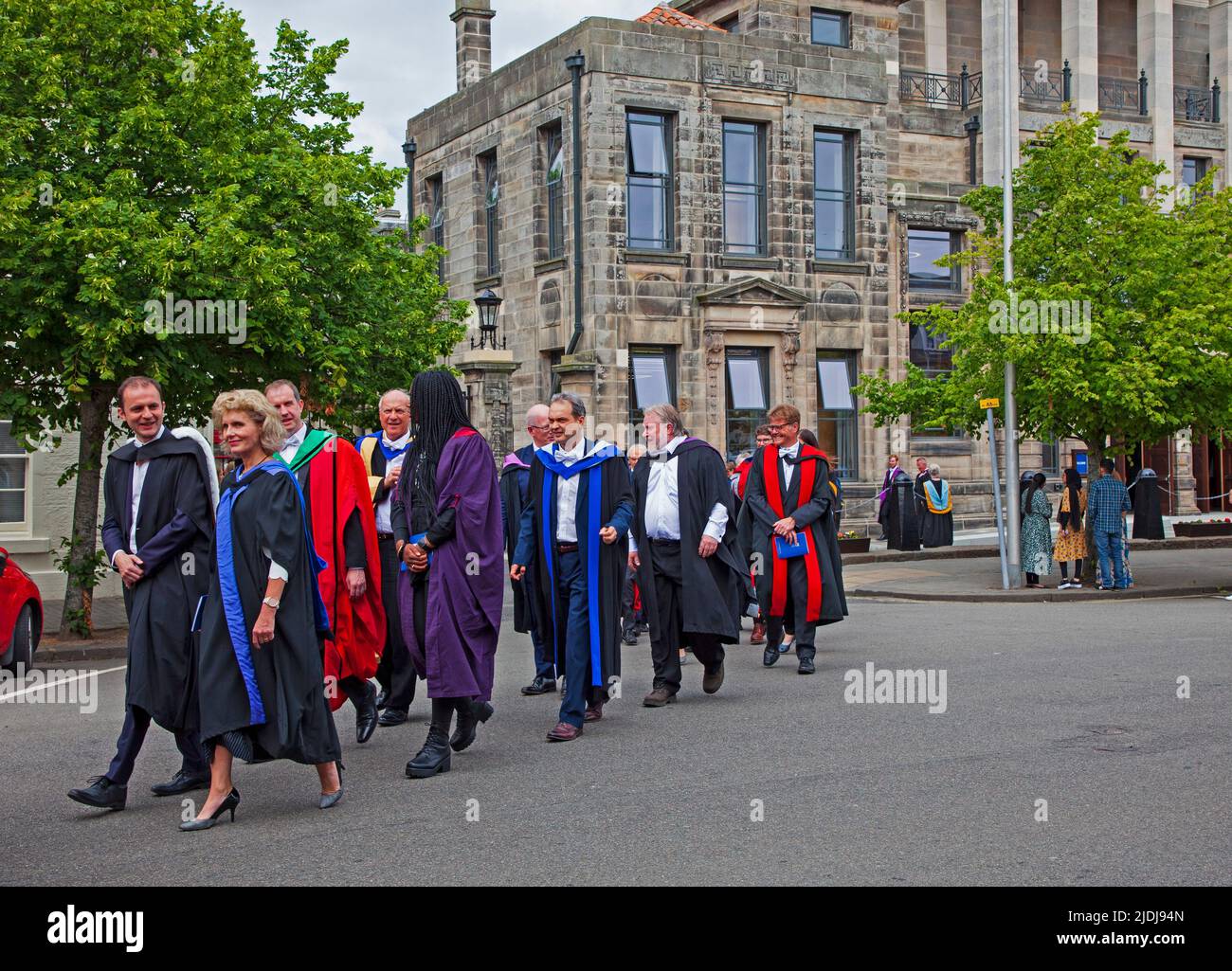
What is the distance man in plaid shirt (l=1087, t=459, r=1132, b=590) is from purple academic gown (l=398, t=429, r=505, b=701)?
13783 mm

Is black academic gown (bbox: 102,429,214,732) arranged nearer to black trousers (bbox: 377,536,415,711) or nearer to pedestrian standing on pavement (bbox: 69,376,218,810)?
pedestrian standing on pavement (bbox: 69,376,218,810)

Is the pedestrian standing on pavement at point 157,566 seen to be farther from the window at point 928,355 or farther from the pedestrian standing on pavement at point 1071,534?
the window at point 928,355

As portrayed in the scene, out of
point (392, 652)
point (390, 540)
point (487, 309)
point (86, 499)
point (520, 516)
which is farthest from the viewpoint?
point (487, 309)

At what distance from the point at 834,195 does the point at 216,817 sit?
2701 centimetres

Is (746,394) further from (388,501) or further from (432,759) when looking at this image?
(432,759)

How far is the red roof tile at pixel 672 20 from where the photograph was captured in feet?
101

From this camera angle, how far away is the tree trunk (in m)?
15.5

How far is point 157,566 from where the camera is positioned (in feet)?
24.2

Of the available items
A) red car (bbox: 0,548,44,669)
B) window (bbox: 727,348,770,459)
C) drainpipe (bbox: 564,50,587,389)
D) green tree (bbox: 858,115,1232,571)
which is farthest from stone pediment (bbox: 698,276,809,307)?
red car (bbox: 0,548,44,669)

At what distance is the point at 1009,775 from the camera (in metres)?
7.45

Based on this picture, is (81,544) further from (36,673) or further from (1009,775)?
(1009,775)

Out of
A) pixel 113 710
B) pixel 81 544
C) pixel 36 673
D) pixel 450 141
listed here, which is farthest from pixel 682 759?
pixel 450 141

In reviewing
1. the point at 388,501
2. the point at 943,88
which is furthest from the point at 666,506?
the point at 943,88

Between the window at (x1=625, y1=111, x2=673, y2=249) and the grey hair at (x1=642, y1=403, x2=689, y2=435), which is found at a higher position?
the window at (x1=625, y1=111, x2=673, y2=249)
